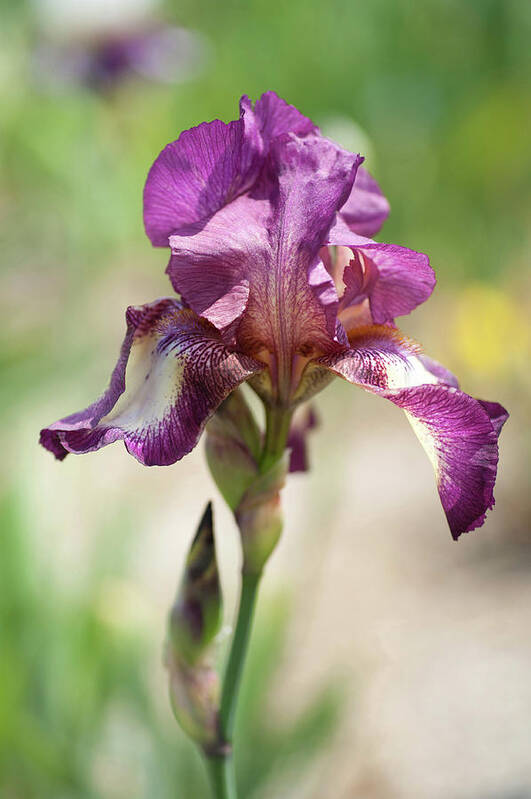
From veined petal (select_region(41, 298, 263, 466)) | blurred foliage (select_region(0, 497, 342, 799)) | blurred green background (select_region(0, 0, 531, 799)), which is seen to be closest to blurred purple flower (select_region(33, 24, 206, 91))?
blurred green background (select_region(0, 0, 531, 799))

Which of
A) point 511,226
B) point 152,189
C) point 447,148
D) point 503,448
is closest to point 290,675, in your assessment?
point 503,448

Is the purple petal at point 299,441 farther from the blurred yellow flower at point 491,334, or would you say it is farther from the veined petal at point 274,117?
the blurred yellow flower at point 491,334

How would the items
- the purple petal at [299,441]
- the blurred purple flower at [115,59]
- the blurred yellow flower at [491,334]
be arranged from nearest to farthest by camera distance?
the purple petal at [299,441]
the blurred yellow flower at [491,334]
the blurred purple flower at [115,59]

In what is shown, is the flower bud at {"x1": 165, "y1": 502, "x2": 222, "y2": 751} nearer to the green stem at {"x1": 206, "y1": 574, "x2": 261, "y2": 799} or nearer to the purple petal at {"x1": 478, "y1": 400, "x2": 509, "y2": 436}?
the green stem at {"x1": 206, "y1": 574, "x2": 261, "y2": 799}

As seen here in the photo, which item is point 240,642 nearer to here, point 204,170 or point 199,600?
point 199,600

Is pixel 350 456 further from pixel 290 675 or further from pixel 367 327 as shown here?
pixel 367 327

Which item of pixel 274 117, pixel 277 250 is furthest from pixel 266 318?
pixel 274 117

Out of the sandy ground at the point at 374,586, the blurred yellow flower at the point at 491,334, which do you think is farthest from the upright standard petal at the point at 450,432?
the blurred yellow flower at the point at 491,334
